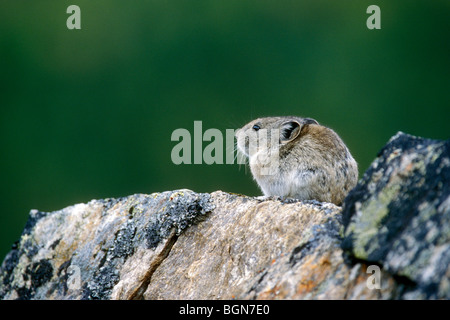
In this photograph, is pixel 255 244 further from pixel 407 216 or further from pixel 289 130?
pixel 289 130

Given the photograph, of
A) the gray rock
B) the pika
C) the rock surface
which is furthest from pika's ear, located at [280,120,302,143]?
the gray rock

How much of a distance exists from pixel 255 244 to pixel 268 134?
2.86 m

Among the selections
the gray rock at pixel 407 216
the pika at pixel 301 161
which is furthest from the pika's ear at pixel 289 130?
the gray rock at pixel 407 216

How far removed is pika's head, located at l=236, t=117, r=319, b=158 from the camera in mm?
6836

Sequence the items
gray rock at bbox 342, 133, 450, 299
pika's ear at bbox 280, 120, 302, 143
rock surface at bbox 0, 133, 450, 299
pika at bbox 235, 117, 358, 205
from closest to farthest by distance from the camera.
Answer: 1. gray rock at bbox 342, 133, 450, 299
2. rock surface at bbox 0, 133, 450, 299
3. pika at bbox 235, 117, 358, 205
4. pika's ear at bbox 280, 120, 302, 143

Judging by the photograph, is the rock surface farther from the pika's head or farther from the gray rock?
the pika's head

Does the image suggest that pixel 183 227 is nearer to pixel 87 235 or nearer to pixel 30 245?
pixel 87 235

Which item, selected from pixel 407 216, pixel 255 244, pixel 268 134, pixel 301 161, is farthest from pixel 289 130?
pixel 407 216

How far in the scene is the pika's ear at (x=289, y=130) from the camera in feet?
22.3

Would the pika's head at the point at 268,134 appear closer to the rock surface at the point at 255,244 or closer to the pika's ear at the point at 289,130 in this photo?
the pika's ear at the point at 289,130

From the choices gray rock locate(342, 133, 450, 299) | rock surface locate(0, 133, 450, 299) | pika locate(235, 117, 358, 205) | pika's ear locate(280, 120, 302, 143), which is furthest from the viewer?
pika's ear locate(280, 120, 302, 143)

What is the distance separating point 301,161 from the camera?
20.8 ft
